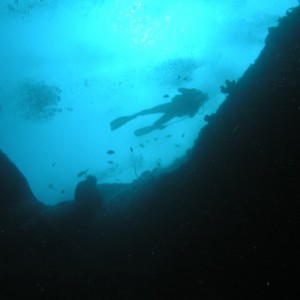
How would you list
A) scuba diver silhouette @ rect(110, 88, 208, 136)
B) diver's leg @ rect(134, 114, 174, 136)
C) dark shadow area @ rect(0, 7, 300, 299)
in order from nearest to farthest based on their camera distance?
dark shadow area @ rect(0, 7, 300, 299), scuba diver silhouette @ rect(110, 88, 208, 136), diver's leg @ rect(134, 114, 174, 136)

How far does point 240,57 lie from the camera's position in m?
28.2

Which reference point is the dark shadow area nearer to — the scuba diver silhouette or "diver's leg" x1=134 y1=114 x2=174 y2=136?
the scuba diver silhouette

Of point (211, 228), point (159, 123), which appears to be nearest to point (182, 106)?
point (159, 123)

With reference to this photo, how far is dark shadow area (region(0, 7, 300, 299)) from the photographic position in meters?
6.41

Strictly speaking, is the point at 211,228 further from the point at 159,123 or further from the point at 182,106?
the point at 159,123

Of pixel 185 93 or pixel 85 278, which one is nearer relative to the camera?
pixel 85 278

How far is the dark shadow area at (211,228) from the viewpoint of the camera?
6.41 metres

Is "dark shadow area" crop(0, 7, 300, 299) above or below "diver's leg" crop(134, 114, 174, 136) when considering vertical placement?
below

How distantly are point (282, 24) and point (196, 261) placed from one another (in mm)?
6039

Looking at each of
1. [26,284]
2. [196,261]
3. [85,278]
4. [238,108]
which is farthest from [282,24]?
[26,284]

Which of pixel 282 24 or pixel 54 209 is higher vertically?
pixel 282 24

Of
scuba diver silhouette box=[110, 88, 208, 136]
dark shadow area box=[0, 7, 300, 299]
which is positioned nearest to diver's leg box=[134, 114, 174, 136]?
scuba diver silhouette box=[110, 88, 208, 136]

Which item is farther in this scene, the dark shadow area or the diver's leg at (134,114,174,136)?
the diver's leg at (134,114,174,136)

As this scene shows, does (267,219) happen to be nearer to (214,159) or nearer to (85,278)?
(214,159)
